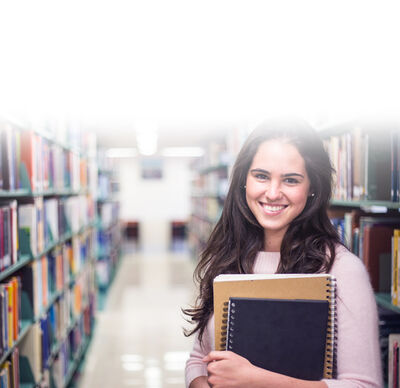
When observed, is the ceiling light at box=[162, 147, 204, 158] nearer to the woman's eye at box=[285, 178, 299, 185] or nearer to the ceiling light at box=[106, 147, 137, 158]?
the ceiling light at box=[106, 147, 137, 158]

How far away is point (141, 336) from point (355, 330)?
142 inches

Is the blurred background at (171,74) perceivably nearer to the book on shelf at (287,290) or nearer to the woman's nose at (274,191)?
the woman's nose at (274,191)

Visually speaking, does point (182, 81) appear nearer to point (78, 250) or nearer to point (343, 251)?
point (78, 250)

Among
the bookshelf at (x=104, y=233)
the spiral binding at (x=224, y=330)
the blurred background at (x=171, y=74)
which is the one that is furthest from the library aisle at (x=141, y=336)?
the spiral binding at (x=224, y=330)

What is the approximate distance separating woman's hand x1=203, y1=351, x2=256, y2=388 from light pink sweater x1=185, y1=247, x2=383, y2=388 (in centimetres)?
19

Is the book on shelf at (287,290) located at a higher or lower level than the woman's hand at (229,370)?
higher

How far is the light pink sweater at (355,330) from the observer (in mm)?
1069

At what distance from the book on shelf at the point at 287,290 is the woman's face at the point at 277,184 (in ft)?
0.60

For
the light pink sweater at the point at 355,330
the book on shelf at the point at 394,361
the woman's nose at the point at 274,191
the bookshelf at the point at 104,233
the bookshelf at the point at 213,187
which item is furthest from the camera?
the bookshelf at the point at 104,233

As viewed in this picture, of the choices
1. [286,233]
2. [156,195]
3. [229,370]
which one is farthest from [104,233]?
[156,195]

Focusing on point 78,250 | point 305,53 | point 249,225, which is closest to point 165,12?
point 305,53

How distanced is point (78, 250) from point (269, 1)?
2632 millimetres

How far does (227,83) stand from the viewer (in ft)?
10.8

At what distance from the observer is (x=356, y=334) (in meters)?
1.08
